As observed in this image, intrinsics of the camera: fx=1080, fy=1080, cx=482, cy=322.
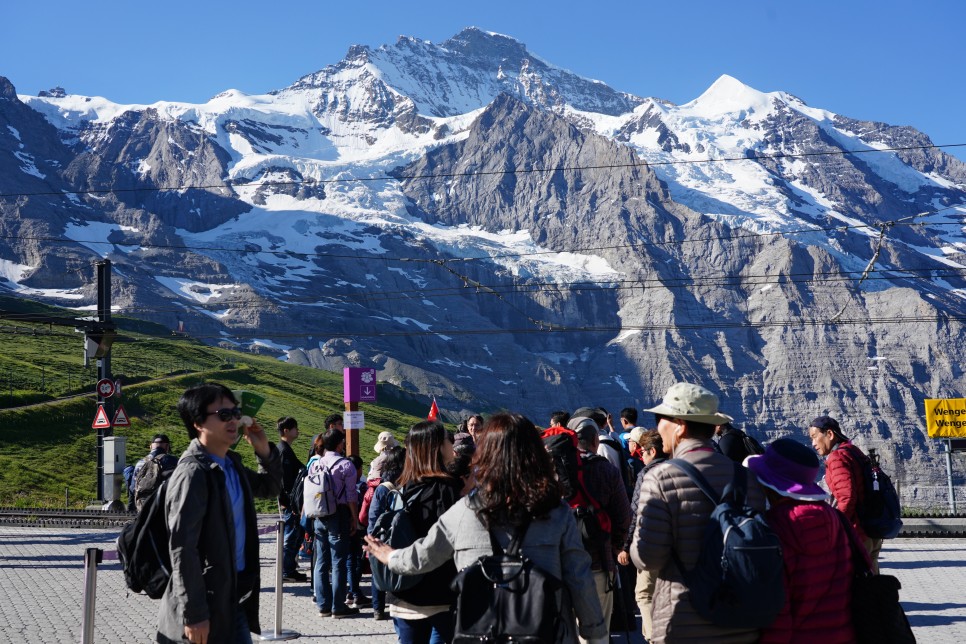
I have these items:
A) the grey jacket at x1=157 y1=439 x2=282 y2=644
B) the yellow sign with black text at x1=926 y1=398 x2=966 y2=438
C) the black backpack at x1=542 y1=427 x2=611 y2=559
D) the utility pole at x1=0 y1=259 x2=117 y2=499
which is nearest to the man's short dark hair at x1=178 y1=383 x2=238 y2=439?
the grey jacket at x1=157 y1=439 x2=282 y2=644

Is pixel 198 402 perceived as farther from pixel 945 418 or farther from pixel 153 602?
pixel 945 418

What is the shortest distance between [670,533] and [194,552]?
2.57 m

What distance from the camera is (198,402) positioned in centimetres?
645

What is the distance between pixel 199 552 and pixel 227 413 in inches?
33.1

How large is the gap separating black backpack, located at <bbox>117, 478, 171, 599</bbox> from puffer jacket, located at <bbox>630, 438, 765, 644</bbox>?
8.57ft

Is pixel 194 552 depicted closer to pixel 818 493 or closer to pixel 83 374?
pixel 818 493

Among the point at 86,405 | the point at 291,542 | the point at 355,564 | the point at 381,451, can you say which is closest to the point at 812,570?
the point at 381,451

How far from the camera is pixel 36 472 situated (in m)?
54.9

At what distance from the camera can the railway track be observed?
72.8 feet

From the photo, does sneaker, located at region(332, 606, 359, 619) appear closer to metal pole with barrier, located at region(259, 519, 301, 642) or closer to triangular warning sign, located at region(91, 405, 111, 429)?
metal pole with barrier, located at region(259, 519, 301, 642)

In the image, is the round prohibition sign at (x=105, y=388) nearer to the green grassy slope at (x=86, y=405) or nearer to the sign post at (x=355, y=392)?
the green grassy slope at (x=86, y=405)

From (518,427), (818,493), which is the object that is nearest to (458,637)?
(518,427)

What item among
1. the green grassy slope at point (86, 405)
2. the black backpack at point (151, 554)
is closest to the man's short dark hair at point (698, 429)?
the black backpack at point (151, 554)

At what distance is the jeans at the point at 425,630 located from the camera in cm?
668
